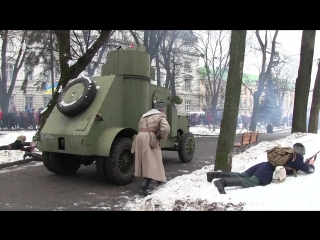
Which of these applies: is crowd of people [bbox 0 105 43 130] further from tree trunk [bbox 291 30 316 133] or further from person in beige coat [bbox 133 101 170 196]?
person in beige coat [bbox 133 101 170 196]

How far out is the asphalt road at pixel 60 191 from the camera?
18.2 ft

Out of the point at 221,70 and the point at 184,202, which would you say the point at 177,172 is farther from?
the point at 221,70

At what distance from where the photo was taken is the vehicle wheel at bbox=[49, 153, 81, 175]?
25.7 ft

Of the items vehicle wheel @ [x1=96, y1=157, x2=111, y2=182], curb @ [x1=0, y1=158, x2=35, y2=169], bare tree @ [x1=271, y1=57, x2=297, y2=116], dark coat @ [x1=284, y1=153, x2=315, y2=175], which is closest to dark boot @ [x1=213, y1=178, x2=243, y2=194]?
dark coat @ [x1=284, y1=153, x2=315, y2=175]

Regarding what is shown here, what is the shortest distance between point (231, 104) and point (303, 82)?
7.77 metres

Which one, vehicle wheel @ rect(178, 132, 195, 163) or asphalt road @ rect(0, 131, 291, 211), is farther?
vehicle wheel @ rect(178, 132, 195, 163)

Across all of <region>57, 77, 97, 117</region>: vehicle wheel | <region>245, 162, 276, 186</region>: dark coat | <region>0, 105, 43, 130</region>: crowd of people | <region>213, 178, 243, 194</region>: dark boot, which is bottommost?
<region>0, 105, 43, 130</region>: crowd of people

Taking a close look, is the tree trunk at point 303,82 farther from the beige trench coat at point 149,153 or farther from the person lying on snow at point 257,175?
the beige trench coat at point 149,153

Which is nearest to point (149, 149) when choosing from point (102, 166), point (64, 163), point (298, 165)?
point (102, 166)

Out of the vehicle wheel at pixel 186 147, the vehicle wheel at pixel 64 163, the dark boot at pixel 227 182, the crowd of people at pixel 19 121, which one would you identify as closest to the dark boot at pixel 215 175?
the dark boot at pixel 227 182

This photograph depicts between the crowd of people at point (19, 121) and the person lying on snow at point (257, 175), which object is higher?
the person lying on snow at point (257, 175)

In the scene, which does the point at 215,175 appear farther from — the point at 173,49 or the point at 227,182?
the point at 173,49

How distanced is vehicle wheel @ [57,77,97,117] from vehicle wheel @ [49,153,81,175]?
1275 millimetres

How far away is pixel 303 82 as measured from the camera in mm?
13188
